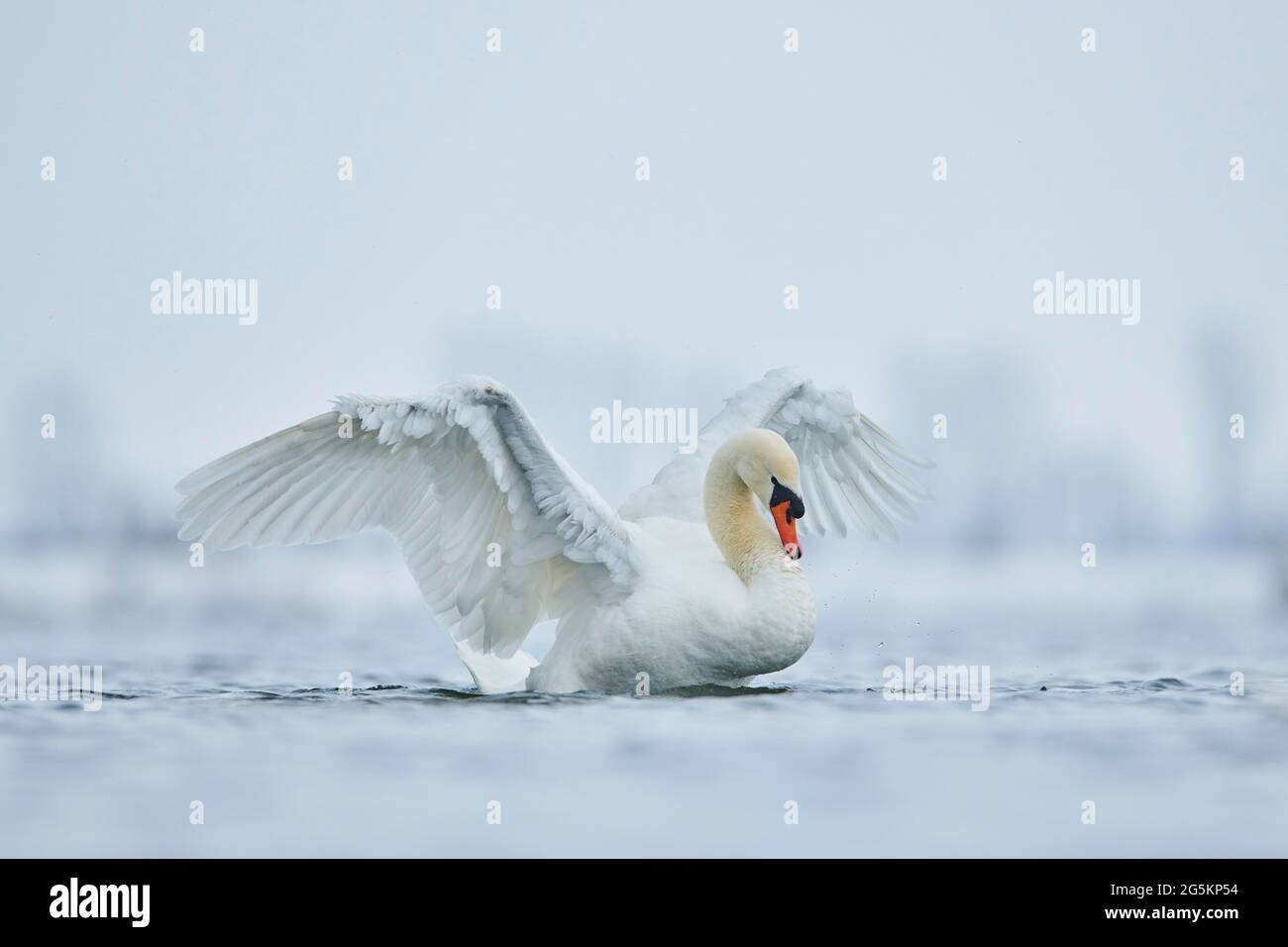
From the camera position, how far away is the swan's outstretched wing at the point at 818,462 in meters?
12.4

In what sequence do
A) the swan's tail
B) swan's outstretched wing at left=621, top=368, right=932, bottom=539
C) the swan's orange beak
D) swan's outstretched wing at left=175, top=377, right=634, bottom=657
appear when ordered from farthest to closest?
1. swan's outstretched wing at left=621, top=368, right=932, bottom=539
2. the swan's tail
3. the swan's orange beak
4. swan's outstretched wing at left=175, top=377, right=634, bottom=657

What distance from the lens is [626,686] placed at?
1068 cm

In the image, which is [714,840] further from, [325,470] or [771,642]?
[325,470]

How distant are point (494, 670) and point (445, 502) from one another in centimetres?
132

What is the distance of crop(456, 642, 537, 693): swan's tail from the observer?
11.3m

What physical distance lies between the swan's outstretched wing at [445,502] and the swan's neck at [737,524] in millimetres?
660

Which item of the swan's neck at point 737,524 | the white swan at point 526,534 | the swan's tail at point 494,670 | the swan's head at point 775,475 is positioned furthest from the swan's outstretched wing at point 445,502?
the swan's head at point 775,475

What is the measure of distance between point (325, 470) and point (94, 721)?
2019mm

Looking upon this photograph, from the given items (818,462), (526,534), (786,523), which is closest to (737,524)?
(786,523)

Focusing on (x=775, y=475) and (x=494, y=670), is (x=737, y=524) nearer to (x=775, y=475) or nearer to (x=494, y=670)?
(x=775, y=475)

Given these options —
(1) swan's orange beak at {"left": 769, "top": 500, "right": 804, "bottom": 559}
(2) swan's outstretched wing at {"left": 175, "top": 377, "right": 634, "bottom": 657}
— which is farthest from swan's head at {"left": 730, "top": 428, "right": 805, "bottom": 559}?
(2) swan's outstretched wing at {"left": 175, "top": 377, "right": 634, "bottom": 657}

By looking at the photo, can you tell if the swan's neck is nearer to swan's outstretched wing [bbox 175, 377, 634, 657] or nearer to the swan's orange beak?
the swan's orange beak

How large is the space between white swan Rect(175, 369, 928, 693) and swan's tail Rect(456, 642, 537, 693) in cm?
2

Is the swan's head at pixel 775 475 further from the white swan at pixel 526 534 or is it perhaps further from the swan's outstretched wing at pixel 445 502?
the swan's outstretched wing at pixel 445 502
